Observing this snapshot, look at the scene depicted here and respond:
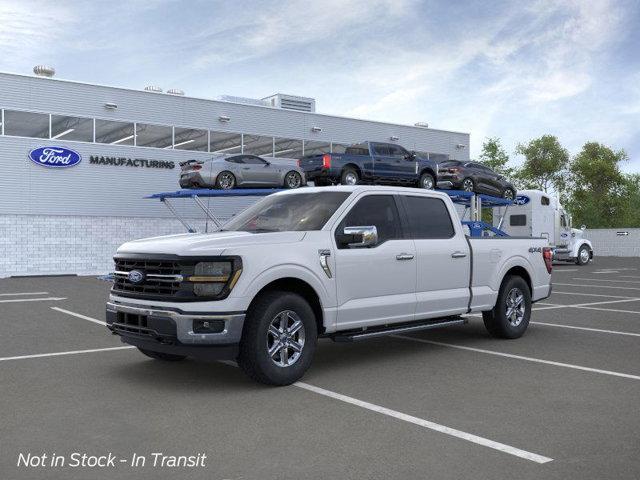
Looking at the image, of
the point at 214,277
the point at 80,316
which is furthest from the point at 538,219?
the point at 214,277

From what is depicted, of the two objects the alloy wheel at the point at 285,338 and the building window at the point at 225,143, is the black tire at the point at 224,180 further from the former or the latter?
the alloy wheel at the point at 285,338

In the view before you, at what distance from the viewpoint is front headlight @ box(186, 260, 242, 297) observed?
20.6ft

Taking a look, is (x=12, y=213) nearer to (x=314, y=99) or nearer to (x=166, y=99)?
(x=166, y=99)

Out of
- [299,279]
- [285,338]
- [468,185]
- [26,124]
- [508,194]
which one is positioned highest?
[26,124]

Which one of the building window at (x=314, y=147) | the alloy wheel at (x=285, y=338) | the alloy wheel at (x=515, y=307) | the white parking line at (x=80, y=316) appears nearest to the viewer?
the alloy wheel at (x=285, y=338)

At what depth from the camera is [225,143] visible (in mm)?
32469

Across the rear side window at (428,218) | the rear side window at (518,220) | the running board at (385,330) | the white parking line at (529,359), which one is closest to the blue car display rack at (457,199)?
the rear side window at (518,220)

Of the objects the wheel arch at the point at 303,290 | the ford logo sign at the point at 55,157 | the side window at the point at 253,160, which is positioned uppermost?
the ford logo sign at the point at 55,157

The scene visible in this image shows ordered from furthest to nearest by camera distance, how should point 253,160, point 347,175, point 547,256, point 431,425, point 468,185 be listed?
point 468,185 < point 253,160 < point 347,175 < point 547,256 < point 431,425

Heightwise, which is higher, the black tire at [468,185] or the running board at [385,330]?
the black tire at [468,185]

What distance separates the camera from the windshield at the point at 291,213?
7.39 m

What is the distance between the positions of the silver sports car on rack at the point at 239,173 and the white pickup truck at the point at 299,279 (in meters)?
16.1

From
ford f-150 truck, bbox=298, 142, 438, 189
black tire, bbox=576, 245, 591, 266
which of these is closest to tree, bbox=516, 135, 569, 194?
black tire, bbox=576, 245, 591, 266

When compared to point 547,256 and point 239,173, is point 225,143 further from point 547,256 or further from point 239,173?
point 547,256
